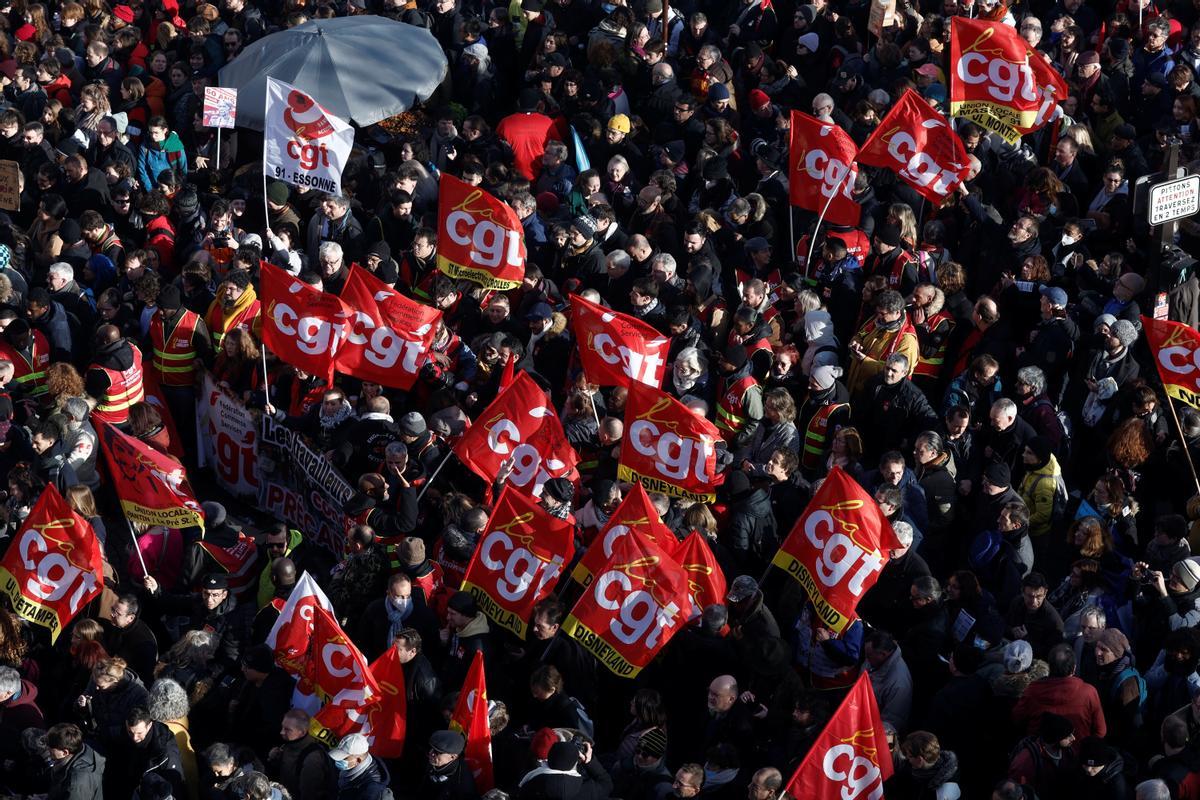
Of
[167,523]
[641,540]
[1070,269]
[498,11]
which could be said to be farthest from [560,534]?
[498,11]

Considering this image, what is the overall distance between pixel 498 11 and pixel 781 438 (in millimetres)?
8660

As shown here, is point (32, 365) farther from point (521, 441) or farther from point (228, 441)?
point (521, 441)

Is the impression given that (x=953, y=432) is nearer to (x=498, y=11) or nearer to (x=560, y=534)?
(x=560, y=534)

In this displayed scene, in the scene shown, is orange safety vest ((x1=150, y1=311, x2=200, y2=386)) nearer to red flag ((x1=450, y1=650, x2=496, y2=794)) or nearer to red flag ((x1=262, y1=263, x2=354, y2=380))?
red flag ((x1=262, y1=263, x2=354, y2=380))

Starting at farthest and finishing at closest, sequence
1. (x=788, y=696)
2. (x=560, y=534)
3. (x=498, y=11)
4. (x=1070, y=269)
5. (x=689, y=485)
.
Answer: (x=498, y=11)
(x=1070, y=269)
(x=689, y=485)
(x=560, y=534)
(x=788, y=696)

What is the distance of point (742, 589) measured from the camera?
10852mm

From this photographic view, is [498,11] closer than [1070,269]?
No

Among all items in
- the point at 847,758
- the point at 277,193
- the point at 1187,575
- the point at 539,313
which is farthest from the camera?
the point at 277,193

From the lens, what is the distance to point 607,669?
1111 cm

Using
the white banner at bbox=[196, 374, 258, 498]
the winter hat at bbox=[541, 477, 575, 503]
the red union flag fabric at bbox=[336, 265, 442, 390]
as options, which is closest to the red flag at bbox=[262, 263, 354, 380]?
the red union flag fabric at bbox=[336, 265, 442, 390]

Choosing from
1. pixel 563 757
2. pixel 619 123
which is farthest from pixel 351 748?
pixel 619 123

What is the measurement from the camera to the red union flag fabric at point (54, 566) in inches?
451

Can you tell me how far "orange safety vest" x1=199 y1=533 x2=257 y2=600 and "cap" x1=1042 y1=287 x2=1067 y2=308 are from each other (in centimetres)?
608

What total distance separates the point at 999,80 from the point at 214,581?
25.0 feet
